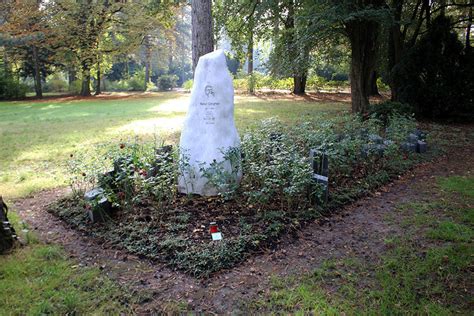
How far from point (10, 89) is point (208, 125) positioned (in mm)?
23786

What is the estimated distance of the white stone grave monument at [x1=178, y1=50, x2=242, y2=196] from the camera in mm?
4703

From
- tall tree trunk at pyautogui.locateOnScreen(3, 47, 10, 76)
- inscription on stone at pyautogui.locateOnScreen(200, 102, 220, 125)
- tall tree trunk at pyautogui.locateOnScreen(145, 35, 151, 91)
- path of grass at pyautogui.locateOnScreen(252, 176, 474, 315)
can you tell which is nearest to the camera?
path of grass at pyautogui.locateOnScreen(252, 176, 474, 315)

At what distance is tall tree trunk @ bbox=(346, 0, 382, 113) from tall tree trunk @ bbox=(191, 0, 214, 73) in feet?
18.5

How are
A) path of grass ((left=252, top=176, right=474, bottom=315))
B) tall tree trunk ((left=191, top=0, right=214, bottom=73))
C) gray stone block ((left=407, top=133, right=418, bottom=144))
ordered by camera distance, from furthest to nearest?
gray stone block ((left=407, top=133, right=418, bottom=144)) < tall tree trunk ((left=191, top=0, right=214, bottom=73)) < path of grass ((left=252, top=176, right=474, bottom=315))

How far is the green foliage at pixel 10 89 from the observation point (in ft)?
75.2

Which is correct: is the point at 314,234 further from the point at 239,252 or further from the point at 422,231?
the point at 422,231

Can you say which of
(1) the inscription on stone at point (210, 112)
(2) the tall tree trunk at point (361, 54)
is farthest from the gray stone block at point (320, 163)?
(2) the tall tree trunk at point (361, 54)

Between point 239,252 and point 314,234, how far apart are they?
0.95 m

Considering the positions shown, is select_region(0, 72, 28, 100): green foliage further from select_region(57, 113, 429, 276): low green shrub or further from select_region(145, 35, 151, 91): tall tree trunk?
select_region(57, 113, 429, 276): low green shrub

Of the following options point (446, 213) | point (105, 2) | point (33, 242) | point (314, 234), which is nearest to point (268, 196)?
point (314, 234)

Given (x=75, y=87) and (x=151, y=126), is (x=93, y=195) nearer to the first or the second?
(x=151, y=126)

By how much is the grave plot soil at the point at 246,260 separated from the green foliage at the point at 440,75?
6.75 metres

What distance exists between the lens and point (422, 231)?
3.83m

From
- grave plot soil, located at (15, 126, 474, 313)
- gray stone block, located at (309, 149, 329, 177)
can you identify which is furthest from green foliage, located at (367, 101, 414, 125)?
gray stone block, located at (309, 149, 329, 177)
